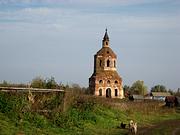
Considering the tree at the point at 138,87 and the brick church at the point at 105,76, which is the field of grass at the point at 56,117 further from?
the tree at the point at 138,87

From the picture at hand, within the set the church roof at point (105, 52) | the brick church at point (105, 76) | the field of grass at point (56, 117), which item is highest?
the church roof at point (105, 52)

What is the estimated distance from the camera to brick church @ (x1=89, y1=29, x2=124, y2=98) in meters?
73.6

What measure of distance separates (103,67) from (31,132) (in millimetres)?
53274

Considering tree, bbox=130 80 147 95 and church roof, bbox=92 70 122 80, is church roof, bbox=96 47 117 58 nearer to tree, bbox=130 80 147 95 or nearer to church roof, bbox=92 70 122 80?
church roof, bbox=92 70 122 80

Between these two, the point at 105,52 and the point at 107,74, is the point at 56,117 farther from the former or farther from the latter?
the point at 105,52

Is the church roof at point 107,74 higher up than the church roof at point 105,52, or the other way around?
the church roof at point 105,52

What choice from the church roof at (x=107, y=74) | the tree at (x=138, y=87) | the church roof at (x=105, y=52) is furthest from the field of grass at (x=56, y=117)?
the tree at (x=138, y=87)

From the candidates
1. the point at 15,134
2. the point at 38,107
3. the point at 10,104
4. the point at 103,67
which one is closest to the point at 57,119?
the point at 38,107

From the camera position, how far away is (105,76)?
73.8m

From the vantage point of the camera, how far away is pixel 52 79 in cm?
2834

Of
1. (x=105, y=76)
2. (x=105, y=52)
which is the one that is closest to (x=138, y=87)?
(x=105, y=52)

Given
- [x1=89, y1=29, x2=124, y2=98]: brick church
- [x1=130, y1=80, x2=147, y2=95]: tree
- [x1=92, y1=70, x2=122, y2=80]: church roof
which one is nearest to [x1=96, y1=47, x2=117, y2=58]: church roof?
[x1=89, y1=29, x2=124, y2=98]: brick church

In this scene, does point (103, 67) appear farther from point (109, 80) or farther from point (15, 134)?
point (15, 134)

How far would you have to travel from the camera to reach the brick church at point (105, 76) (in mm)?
73625
